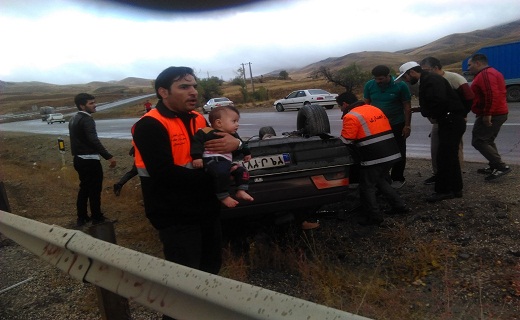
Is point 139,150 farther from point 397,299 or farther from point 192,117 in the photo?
point 397,299

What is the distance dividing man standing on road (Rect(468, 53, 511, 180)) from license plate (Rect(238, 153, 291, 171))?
3149mm

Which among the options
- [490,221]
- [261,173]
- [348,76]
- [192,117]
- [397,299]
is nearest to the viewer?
[192,117]

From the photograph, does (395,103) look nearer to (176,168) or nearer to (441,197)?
(441,197)

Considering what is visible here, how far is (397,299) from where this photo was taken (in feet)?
9.66

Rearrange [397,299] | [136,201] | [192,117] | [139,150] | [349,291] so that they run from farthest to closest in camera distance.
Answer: [136,201], [349,291], [397,299], [192,117], [139,150]

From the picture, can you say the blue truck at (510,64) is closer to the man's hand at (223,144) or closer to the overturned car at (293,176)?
the overturned car at (293,176)

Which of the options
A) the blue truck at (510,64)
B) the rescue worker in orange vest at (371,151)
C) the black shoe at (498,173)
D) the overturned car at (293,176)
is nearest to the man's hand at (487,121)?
the black shoe at (498,173)

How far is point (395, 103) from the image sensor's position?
565 centimetres

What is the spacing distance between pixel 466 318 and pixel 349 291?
0.84 meters

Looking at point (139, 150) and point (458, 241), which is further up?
point (139, 150)

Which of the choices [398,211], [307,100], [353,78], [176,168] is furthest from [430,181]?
[353,78]

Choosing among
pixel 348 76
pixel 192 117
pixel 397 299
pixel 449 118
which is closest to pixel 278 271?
pixel 397 299

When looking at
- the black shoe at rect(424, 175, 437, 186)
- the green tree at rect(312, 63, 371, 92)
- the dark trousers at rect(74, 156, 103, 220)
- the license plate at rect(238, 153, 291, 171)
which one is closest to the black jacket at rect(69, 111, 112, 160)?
the dark trousers at rect(74, 156, 103, 220)

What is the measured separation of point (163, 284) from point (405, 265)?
8.72 ft
